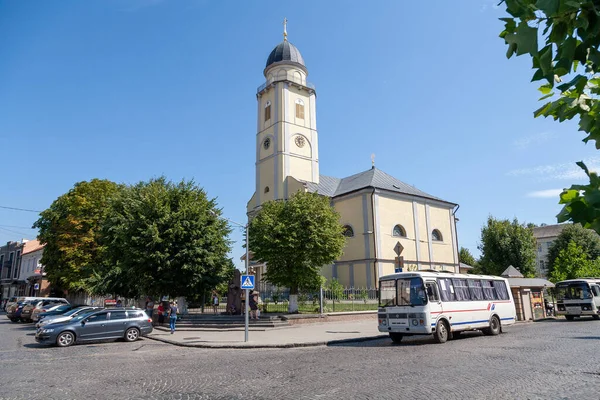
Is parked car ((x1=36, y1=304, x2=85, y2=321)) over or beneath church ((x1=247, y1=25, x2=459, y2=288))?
beneath

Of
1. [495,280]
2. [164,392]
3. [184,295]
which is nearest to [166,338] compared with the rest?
[184,295]

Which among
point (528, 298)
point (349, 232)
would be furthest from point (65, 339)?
point (349, 232)

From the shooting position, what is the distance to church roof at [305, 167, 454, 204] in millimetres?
41312

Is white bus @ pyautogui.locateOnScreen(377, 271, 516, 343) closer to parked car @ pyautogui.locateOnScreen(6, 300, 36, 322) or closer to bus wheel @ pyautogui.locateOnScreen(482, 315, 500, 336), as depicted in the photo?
bus wheel @ pyautogui.locateOnScreen(482, 315, 500, 336)

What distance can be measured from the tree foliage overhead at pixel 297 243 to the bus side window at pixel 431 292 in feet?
30.3

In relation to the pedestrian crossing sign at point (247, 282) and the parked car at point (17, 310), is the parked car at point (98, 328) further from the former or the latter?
the parked car at point (17, 310)

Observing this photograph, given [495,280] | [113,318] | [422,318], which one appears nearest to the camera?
[422,318]

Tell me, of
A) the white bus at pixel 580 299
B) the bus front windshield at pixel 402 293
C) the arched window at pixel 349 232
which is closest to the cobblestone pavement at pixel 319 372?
the bus front windshield at pixel 402 293

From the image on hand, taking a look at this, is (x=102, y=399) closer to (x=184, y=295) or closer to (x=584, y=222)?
(x=584, y=222)

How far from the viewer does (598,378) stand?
8242mm

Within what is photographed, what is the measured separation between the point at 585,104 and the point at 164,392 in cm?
811

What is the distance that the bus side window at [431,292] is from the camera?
14.8m

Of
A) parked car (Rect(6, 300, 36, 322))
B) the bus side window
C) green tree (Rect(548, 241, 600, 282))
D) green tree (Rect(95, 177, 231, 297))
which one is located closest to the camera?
the bus side window

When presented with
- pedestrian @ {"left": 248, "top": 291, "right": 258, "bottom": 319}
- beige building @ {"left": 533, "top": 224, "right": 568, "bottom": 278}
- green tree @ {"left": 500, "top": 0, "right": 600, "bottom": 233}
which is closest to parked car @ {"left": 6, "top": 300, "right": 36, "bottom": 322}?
pedestrian @ {"left": 248, "top": 291, "right": 258, "bottom": 319}
